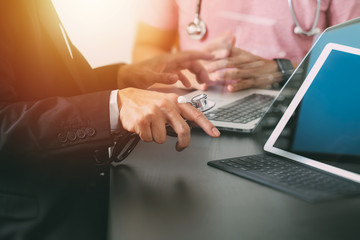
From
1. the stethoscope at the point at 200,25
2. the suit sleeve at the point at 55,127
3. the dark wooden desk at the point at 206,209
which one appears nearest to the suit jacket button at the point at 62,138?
the suit sleeve at the point at 55,127

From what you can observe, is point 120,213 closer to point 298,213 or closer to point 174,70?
point 298,213

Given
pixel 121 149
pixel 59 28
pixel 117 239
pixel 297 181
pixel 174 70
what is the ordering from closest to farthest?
pixel 117 239 < pixel 297 181 < pixel 121 149 < pixel 59 28 < pixel 174 70

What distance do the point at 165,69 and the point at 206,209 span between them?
552 millimetres

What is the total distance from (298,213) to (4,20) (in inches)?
22.8

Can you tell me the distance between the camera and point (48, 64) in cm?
76

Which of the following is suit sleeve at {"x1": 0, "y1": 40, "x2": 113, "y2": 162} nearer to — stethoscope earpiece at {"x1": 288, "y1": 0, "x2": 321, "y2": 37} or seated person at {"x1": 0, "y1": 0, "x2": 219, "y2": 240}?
seated person at {"x1": 0, "y1": 0, "x2": 219, "y2": 240}

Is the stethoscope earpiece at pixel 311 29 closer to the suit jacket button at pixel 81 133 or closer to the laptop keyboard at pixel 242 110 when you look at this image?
the laptop keyboard at pixel 242 110

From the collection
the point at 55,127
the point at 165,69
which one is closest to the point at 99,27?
the point at 165,69

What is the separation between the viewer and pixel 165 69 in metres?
0.92

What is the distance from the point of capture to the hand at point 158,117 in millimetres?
563

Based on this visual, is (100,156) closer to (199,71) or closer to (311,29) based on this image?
(199,71)

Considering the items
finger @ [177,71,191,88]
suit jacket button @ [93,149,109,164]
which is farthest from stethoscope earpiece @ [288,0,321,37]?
suit jacket button @ [93,149,109,164]

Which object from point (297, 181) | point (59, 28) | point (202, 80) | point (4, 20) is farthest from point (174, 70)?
point (297, 181)

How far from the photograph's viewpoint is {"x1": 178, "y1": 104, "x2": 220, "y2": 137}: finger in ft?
1.91
